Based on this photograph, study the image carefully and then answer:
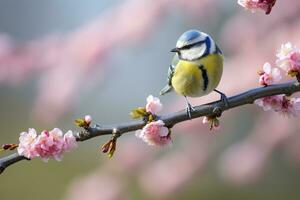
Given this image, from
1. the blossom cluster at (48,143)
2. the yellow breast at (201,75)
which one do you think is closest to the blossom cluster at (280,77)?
the yellow breast at (201,75)

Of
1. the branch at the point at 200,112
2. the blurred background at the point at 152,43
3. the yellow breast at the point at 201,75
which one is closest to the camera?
the branch at the point at 200,112

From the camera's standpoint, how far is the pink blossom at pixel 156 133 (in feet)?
4.21

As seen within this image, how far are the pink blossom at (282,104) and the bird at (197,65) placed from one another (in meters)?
0.17

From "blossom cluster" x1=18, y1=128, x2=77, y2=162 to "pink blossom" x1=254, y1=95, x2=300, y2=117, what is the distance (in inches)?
13.9

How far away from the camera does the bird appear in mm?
1492

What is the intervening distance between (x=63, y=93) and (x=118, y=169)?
19.1 inches

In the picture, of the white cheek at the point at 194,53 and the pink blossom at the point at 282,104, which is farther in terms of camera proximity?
the white cheek at the point at 194,53

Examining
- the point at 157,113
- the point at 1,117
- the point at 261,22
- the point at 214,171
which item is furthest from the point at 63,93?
the point at 1,117

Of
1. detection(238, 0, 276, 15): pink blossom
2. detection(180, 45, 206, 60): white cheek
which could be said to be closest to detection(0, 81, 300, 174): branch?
detection(238, 0, 276, 15): pink blossom

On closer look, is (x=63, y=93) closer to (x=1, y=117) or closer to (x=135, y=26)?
(x=135, y=26)

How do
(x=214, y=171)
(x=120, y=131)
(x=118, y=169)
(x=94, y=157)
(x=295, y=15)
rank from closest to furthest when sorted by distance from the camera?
1. (x=120, y=131)
2. (x=295, y=15)
3. (x=118, y=169)
4. (x=214, y=171)
5. (x=94, y=157)

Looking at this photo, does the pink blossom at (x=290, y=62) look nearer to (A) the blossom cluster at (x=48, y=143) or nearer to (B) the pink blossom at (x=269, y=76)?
(B) the pink blossom at (x=269, y=76)

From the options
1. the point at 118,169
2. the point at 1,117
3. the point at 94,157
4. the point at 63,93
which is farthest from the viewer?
the point at 1,117

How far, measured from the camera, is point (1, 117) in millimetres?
6898
